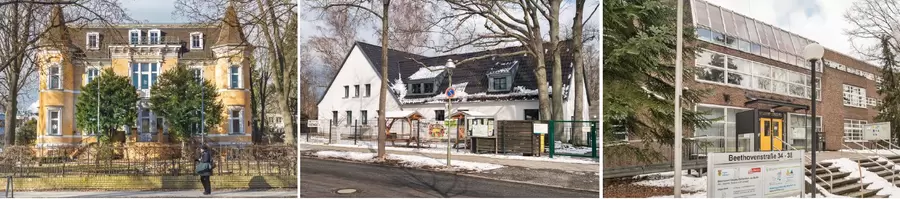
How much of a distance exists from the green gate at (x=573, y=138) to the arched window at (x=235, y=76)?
3585 millimetres

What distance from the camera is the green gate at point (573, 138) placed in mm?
6836

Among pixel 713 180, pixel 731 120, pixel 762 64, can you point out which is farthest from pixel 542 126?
pixel 762 64

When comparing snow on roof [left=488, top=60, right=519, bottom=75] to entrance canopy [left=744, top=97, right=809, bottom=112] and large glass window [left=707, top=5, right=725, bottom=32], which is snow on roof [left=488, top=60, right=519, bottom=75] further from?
entrance canopy [left=744, top=97, right=809, bottom=112]

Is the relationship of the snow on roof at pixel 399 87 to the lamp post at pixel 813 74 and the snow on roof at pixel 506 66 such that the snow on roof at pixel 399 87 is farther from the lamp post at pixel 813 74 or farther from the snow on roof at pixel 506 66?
the lamp post at pixel 813 74

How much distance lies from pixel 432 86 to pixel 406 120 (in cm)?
47

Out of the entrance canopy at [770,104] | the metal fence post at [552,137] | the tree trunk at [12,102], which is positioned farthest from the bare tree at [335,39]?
the entrance canopy at [770,104]

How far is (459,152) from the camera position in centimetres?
698

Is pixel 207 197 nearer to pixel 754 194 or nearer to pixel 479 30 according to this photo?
pixel 479 30

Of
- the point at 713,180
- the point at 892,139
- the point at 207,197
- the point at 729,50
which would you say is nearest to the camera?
the point at 713,180

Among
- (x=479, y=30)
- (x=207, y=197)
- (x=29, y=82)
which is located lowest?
(x=207, y=197)

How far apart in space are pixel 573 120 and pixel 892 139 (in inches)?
206

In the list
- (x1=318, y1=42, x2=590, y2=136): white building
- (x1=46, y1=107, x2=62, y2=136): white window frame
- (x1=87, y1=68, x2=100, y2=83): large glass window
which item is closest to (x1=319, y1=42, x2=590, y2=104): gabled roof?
(x1=318, y1=42, x2=590, y2=136): white building

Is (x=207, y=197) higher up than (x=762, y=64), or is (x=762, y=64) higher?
(x=762, y=64)

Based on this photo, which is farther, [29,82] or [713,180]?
[29,82]
